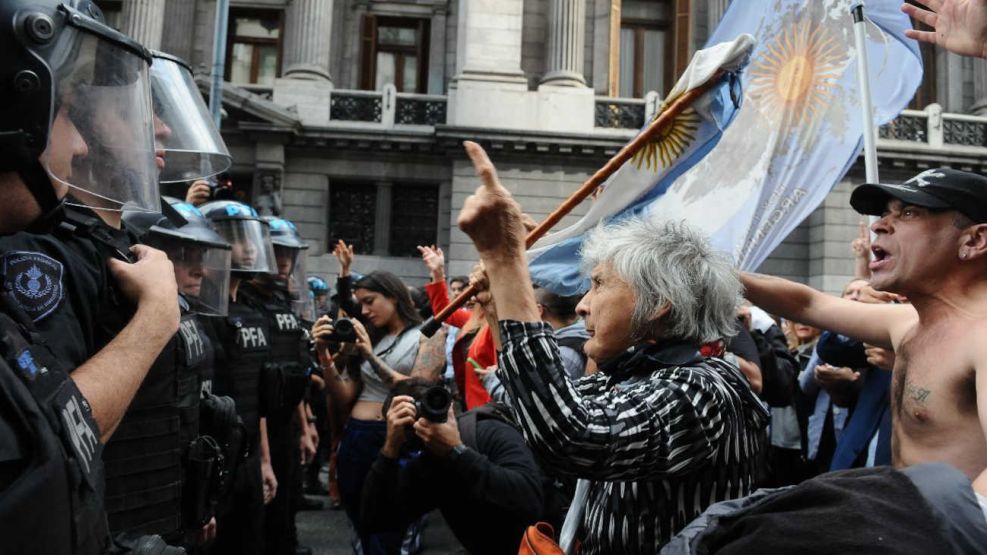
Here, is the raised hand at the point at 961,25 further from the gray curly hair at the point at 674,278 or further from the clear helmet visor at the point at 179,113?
the clear helmet visor at the point at 179,113

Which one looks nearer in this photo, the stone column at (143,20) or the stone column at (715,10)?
the stone column at (143,20)

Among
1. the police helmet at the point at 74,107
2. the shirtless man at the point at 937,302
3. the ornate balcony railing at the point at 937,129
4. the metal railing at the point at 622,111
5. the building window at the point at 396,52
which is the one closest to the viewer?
the police helmet at the point at 74,107

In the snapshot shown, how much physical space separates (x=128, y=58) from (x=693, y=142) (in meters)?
2.33

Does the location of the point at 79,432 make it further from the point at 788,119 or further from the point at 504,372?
the point at 788,119

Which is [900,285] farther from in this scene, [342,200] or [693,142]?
[342,200]

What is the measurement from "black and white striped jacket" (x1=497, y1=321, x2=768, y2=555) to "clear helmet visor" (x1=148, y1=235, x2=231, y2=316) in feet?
6.27

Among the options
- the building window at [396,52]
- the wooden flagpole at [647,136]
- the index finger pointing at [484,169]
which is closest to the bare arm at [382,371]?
the wooden flagpole at [647,136]

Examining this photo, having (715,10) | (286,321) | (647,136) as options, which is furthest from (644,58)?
(647,136)

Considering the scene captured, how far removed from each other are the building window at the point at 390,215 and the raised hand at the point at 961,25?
19363mm

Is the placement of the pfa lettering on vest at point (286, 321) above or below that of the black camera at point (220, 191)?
below

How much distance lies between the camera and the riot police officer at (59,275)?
3.69ft

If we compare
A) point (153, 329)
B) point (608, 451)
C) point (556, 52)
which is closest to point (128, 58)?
point (153, 329)

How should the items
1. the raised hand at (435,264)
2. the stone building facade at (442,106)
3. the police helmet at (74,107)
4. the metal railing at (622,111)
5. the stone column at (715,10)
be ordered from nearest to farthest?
the police helmet at (74,107), the raised hand at (435,264), the stone building facade at (442,106), the metal railing at (622,111), the stone column at (715,10)

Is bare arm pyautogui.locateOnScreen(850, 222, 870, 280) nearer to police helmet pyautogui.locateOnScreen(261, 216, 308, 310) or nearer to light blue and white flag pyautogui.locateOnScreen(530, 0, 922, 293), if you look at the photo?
light blue and white flag pyautogui.locateOnScreen(530, 0, 922, 293)
